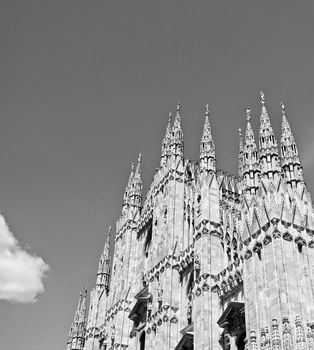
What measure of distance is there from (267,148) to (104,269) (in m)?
30.5

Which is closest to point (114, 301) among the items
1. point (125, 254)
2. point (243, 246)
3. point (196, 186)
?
point (125, 254)

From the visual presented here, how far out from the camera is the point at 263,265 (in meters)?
25.4

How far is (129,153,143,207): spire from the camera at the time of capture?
54406 millimetres

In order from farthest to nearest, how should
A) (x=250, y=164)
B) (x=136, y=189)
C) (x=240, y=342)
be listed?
1. (x=136, y=189)
2. (x=250, y=164)
3. (x=240, y=342)

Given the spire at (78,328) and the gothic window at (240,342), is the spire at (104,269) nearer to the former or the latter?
the spire at (78,328)

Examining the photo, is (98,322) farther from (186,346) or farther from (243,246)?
(243,246)

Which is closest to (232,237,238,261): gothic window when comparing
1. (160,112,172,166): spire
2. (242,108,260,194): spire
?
(242,108,260,194): spire

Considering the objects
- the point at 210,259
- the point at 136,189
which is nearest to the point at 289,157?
the point at 210,259

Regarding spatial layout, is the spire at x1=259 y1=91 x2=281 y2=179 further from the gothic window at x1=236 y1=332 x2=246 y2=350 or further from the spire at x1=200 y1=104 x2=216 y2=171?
the gothic window at x1=236 y1=332 x2=246 y2=350

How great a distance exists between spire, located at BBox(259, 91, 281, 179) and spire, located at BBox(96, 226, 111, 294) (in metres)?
29.2

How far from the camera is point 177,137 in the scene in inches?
1927

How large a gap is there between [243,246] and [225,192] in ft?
47.7

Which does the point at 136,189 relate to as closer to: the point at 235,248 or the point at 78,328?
the point at 78,328

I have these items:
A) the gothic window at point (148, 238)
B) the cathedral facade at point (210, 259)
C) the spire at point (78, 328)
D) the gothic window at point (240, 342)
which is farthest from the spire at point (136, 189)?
the gothic window at point (240, 342)
